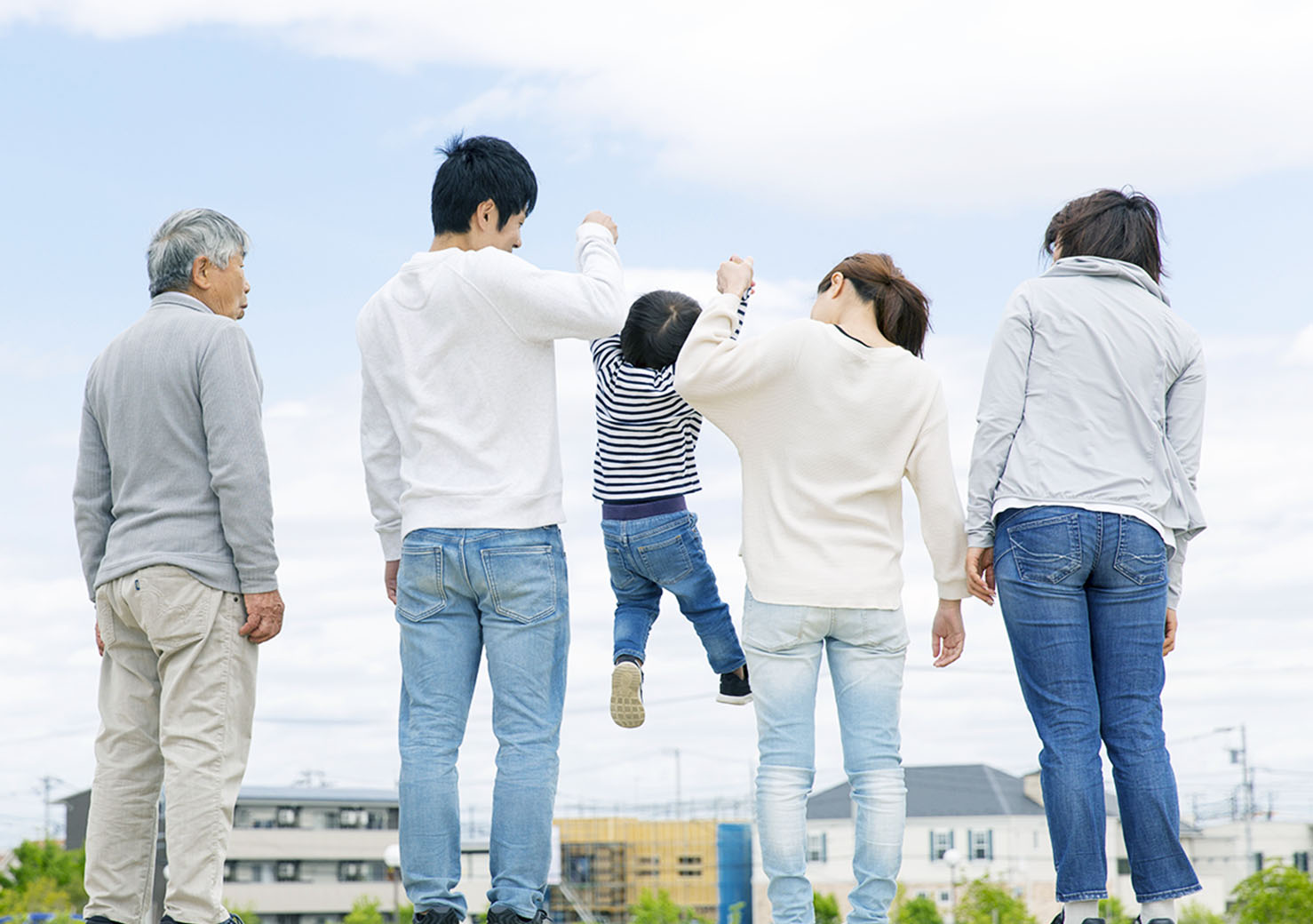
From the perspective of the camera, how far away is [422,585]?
3.19 meters

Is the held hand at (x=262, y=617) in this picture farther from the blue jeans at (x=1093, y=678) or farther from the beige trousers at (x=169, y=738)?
the blue jeans at (x=1093, y=678)

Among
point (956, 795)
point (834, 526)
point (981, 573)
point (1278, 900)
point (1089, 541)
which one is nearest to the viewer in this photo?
point (1089, 541)

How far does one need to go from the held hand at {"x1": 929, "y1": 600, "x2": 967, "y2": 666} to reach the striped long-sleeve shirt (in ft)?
3.27

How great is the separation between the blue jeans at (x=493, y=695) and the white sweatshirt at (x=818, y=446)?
580mm

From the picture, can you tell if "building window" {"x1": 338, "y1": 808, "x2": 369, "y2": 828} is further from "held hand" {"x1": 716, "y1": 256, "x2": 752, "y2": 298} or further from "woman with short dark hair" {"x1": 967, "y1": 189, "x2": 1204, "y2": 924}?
"woman with short dark hair" {"x1": 967, "y1": 189, "x2": 1204, "y2": 924}

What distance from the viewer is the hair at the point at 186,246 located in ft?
11.9

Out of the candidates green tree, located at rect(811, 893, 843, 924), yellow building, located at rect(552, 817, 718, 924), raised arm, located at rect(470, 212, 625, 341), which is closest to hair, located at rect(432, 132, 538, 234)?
raised arm, located at rect(470, 212, 625, 341)

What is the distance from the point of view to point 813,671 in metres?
3.25

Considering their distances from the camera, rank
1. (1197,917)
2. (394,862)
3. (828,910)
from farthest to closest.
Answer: (828,910), (1197,917), (394,862)

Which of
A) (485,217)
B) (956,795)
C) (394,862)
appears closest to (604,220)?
(485,217)

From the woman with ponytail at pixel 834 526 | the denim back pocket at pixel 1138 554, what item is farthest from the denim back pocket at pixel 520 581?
the denim back pocket at pixel 1138 554

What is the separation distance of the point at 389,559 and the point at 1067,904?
2050 mm

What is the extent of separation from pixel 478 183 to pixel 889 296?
1.16 metres

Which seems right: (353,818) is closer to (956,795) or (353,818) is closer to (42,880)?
(42,880)
